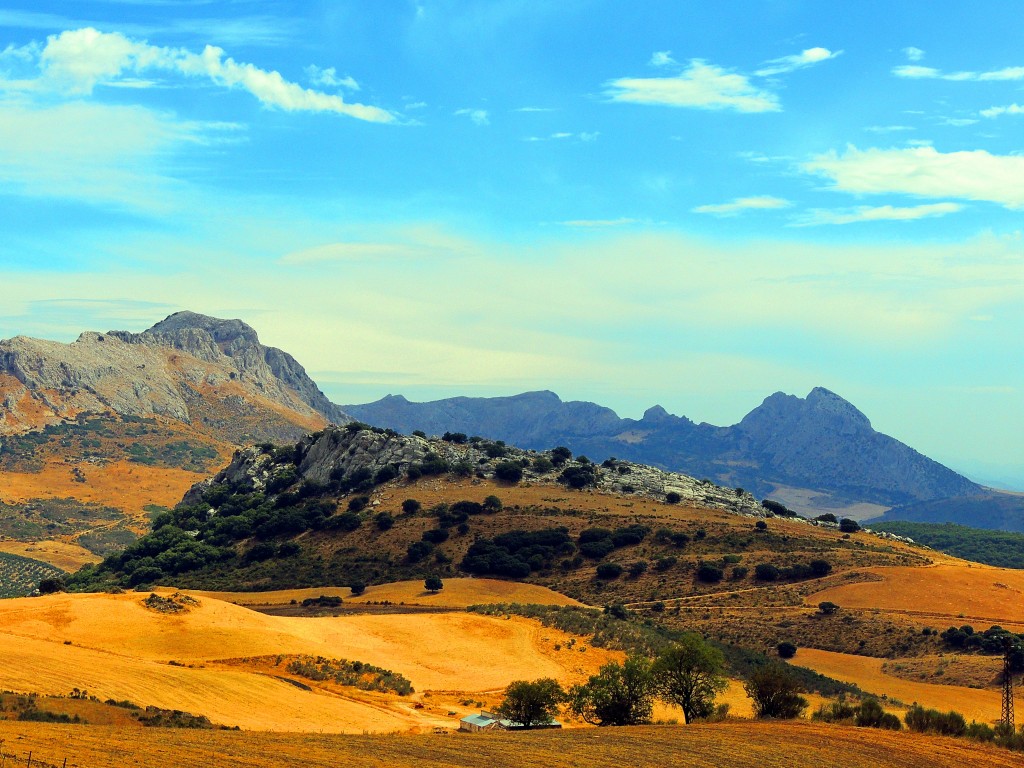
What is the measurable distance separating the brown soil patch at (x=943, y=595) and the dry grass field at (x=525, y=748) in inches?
1998

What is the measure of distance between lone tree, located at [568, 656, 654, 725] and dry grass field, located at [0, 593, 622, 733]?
759cm

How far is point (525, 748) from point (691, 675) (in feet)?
47.4

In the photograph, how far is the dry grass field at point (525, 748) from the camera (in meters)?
30.0

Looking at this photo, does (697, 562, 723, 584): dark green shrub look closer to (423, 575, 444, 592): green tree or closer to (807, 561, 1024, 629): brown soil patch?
(807, 561, 1024, 629): brown soil patch

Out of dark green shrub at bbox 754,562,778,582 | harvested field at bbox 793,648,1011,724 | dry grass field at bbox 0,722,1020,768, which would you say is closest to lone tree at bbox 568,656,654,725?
dry grass field at bbox 0,722,1020,768

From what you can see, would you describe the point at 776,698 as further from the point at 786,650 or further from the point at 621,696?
the point at 786,650

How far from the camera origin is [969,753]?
1448 inches

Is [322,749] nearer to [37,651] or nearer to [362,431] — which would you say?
[37,651]

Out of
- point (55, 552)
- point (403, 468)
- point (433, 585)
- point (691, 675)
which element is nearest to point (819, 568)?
point (433, 585)

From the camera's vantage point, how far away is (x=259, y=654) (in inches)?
2275

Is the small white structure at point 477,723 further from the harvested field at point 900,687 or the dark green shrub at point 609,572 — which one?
the dark green shrub at point 609,572

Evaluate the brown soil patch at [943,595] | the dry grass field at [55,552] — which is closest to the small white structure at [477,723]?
the brown soil patch at [943,595]

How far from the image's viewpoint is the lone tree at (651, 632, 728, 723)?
1839 inches

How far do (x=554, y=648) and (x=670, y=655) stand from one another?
2024 cm
